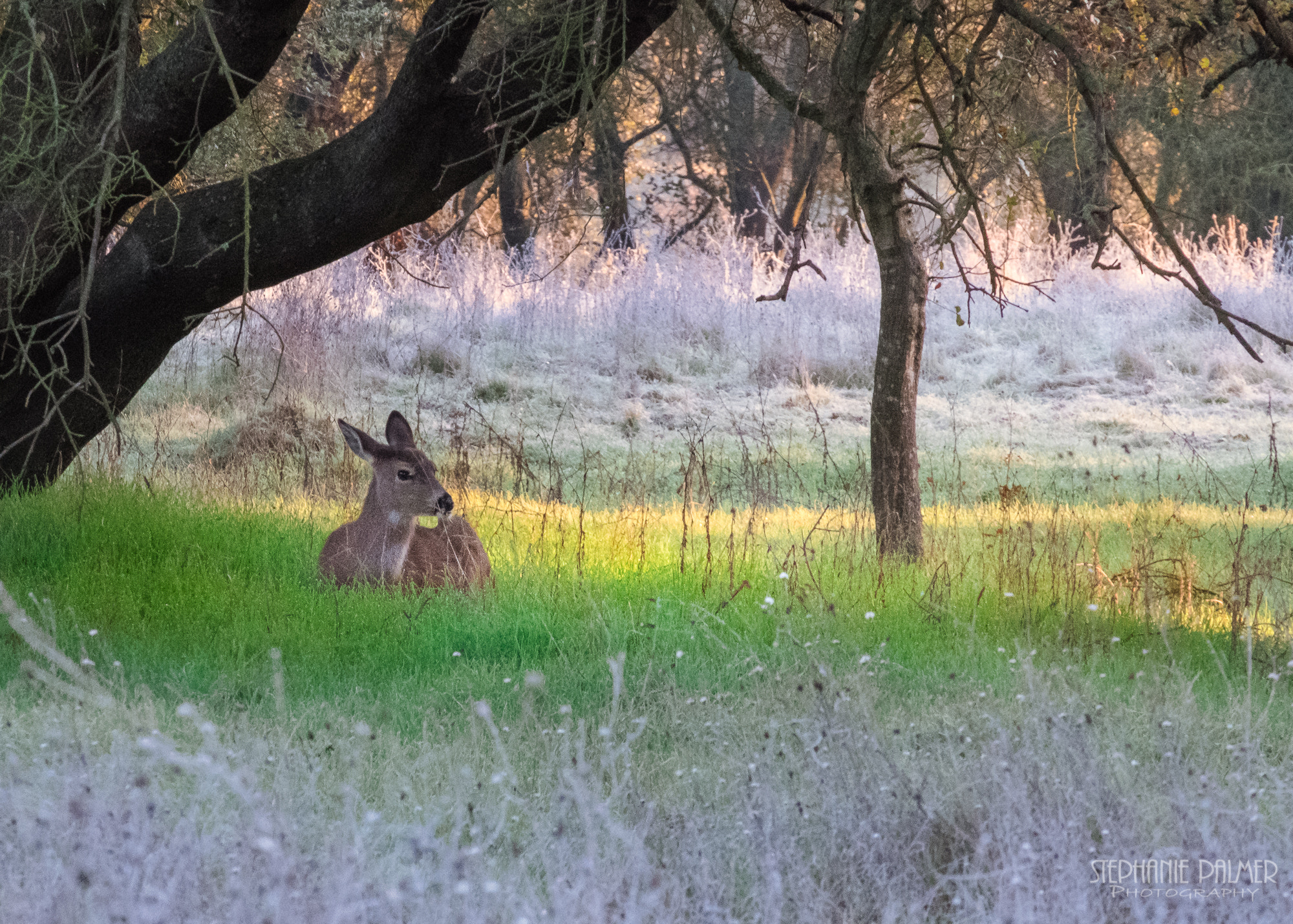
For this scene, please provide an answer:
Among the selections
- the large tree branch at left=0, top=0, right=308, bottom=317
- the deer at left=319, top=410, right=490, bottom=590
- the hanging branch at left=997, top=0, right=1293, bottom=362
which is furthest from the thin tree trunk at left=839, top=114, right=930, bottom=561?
the large tree branch at left=0, top=0, right=308, bottom=317

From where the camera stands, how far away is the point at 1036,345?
670 inches

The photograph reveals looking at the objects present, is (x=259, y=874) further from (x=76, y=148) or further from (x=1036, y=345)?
(x=1036, y=345)

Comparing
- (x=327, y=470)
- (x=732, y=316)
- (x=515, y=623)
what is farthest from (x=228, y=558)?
(x=732, y=316)

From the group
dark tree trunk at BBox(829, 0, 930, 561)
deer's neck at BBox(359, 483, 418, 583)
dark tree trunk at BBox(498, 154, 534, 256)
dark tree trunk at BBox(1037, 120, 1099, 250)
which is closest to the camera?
deer's neck at BBox(359, 483, 418, 583)

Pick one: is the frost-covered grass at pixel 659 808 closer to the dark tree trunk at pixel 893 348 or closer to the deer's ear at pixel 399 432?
the deer's ear at pixel 399 432

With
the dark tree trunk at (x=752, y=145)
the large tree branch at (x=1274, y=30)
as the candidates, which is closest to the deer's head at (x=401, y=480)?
the large tree branch at (x=1274, y=30)

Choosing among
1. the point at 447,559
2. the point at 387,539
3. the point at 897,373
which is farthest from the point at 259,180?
the point at 897,373

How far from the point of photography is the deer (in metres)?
6.19

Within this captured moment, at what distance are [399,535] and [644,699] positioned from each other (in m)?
2.02

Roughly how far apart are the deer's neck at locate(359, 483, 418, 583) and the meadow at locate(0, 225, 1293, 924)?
230mm

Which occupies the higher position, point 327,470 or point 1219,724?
point 327,470

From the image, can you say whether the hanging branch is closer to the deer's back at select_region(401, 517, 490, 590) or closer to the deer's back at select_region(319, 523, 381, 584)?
the deer's back at select_region(401, 517, 490, 590)

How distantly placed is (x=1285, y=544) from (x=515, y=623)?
553cm

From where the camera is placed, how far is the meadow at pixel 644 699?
2986 mm
